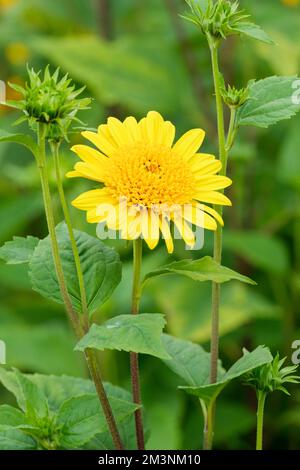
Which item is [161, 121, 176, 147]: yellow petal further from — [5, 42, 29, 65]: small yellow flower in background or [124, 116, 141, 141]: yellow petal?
[5, 42, 29, 65]: small yellow flower in background

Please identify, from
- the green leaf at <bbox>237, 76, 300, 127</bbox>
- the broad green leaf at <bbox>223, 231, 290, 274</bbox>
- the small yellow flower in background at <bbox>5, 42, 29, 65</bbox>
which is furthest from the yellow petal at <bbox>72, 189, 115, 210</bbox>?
the small yellow flower in background at <bbox>5, 42, 29, 65</bbox>

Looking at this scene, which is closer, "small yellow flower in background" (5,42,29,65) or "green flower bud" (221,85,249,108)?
"green flower bud" (221,85,249,108)

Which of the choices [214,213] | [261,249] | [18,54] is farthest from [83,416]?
[18,54]

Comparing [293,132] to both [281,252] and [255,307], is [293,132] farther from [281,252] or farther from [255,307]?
[255,307]

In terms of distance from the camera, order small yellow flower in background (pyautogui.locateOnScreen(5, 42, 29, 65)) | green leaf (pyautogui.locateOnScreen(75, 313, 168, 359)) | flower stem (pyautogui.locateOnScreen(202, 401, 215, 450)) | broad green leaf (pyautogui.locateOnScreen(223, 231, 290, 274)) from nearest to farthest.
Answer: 1. green leaf (pyautogui.locateOnScreen(75, 313, 168, 359))
2. flower stem (pyautogui.locateOnScreen(202, 401, 215, 450))
3. broad green leaf (pyautogui.locateOnScreen(223, 231, 290, 274))
4. small yellow flower in background (pyautogui.locateOnScreen(5, 42, 29, 65))

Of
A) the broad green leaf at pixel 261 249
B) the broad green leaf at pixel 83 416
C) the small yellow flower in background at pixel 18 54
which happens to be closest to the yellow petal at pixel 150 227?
the broad green leaf at pixel 83 416

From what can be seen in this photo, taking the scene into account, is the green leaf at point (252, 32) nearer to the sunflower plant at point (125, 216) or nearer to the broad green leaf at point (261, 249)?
the sunflower plant at point (125, 216)
